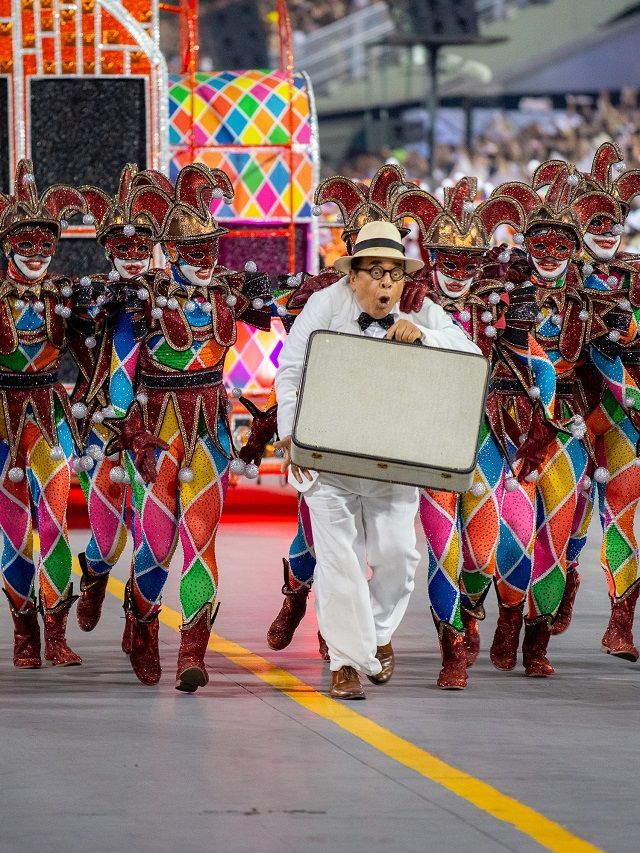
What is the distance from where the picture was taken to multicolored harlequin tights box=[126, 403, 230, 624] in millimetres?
7219

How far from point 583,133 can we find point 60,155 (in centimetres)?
1652

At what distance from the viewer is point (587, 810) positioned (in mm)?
5301

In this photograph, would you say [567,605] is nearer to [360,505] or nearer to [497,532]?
[497,532]

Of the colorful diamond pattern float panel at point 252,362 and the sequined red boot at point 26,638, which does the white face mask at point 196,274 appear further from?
the colorful diamond pattern float panel at point 252,362

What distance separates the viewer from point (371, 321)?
6.99 metres

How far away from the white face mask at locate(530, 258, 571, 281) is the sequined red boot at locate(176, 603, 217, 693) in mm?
2010

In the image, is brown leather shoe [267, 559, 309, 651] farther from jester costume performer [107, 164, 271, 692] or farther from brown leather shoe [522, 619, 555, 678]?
brown leather shoe [522, 619, 555, 678]

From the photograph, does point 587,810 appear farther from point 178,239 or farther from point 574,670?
point 178,239

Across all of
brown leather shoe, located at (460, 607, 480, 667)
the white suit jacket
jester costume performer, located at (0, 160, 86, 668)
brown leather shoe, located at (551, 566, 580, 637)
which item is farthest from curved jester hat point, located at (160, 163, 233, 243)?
brown leather shoe, located at (551, 566, 580, 637)

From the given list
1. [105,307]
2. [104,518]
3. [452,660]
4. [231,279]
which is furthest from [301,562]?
[105,307]

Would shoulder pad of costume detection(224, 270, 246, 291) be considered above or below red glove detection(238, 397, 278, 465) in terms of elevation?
above

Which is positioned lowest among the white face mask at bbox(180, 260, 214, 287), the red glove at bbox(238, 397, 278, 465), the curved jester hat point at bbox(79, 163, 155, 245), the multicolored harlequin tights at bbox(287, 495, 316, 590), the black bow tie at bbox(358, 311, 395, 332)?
the multicolored harlequin tights at bbox(287, 495, 316, 590)

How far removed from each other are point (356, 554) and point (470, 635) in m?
1.11

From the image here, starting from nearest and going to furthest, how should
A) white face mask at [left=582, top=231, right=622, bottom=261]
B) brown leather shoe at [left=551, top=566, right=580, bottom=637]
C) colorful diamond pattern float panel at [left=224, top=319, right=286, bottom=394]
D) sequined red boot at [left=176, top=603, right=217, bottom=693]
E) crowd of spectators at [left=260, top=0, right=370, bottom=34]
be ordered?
sequined red boot at [left=176, top=603, right=217, bottom=693]
white face mask at [left=582, top=231, right=622, bottom=261]
brown leather shoe at [left=551, top=566, right=580, bottom=637]
colorful diamond pattern float panel at [left=224, top=319, right=286, bottom=394]
crowd of spectators at [left=260, top=0, right=370, bottom=34]
